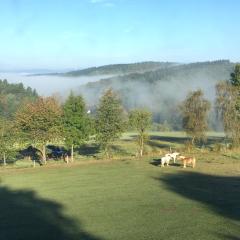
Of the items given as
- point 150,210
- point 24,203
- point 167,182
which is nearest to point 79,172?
point 167,182

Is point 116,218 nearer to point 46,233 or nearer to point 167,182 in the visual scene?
point 46,233

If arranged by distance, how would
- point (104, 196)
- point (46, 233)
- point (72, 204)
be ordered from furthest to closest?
point (104, 196) → point (72, 204) → point (46, 233)

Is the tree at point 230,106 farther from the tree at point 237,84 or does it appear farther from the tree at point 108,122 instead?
the tree at point 108,122

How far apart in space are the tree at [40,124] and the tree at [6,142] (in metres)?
1.21

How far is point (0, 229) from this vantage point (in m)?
25.7

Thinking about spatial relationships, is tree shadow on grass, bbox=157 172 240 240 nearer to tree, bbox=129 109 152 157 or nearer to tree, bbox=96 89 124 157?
tree, bbox=96 89 124 157

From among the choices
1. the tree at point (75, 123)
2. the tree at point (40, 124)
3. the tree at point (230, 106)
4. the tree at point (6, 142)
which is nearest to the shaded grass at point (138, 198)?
the tree at point (6, 142)

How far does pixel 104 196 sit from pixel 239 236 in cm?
1280

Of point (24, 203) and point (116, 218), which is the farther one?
point (24, 203)

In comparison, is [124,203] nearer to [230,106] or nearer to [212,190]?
[212,190]

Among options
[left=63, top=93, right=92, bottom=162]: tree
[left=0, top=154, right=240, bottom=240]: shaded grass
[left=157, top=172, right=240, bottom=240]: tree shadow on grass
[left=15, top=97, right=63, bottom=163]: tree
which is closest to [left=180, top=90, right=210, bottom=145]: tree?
[left=63, top=93, right=92, bottom=162]: tree

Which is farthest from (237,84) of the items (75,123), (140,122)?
(75,123)

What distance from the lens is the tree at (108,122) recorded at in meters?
61.8

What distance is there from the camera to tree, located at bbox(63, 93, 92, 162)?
60.3 meters
